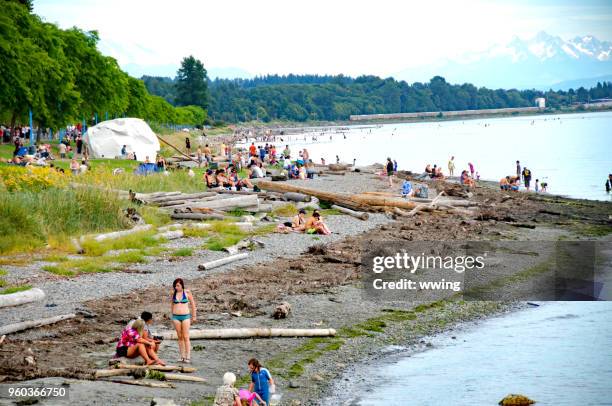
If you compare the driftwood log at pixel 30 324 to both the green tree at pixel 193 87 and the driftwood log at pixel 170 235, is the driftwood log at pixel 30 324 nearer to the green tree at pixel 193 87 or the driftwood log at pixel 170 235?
the driftwood log at pixel 170 235

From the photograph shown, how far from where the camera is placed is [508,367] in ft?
55.9

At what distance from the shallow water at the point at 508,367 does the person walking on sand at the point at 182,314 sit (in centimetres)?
288

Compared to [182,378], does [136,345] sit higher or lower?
higher

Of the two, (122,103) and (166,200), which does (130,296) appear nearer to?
(166,200)

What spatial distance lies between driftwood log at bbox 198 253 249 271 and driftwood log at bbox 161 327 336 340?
540 cm

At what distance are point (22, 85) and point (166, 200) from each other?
21224mm

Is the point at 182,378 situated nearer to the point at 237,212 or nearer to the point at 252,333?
the point at 252,333

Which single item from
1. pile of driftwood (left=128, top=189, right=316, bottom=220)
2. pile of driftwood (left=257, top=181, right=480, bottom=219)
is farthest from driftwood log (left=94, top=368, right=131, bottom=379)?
pile of driftwood (left=257, top=181, right=480, bottom=219)

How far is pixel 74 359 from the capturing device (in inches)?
525

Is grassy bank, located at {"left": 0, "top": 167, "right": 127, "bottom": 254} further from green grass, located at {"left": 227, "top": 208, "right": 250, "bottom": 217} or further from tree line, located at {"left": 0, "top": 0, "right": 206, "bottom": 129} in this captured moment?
tree line, located at {"left": 0, "top": 0, "right": 206, "bottom": 129}

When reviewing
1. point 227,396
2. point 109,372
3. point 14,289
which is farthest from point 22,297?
point 227,396

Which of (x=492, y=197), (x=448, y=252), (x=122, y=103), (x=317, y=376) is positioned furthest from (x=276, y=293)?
(x=122, y=103)

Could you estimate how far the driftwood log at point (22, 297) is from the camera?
16.5 m

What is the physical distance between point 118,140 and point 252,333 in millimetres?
40587
